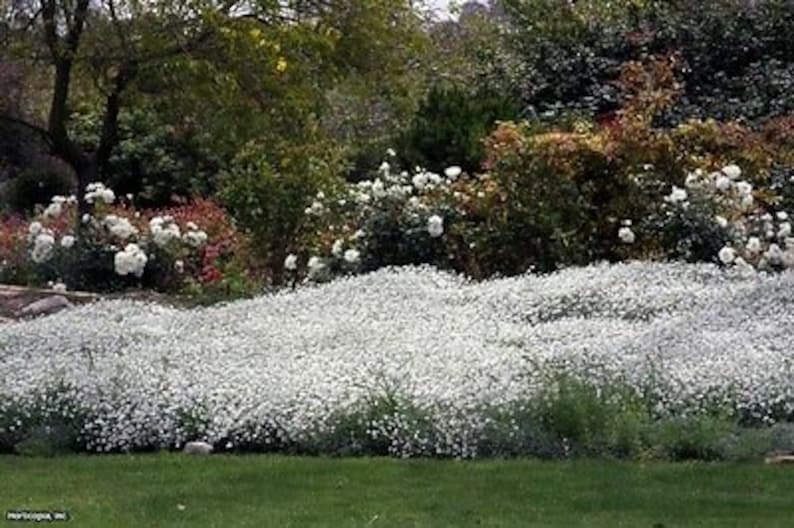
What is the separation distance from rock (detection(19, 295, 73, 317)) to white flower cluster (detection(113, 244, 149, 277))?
839 millimetres

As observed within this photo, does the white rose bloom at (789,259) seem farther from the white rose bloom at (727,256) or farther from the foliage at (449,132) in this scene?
the foliage at (449,132)

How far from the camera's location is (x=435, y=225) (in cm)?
1391

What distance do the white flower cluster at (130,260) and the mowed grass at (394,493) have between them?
6020 mm

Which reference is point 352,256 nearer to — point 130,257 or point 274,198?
point 274,198

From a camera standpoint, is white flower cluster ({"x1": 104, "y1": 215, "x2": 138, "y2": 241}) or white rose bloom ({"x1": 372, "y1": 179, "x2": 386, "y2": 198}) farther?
white flower cluster ({"x1": 104, "y1": 215, "x2": 138, "y2": 241})

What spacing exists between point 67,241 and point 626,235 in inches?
198

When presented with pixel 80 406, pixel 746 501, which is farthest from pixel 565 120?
pixel 746 501

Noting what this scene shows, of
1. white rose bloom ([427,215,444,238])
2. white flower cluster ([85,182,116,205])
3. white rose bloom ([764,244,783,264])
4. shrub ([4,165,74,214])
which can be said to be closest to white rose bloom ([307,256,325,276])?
white rose bloom ([427,215,444,238])

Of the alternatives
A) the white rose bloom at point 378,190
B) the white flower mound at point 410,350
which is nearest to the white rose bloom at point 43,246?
the white flower mound at point 410,350

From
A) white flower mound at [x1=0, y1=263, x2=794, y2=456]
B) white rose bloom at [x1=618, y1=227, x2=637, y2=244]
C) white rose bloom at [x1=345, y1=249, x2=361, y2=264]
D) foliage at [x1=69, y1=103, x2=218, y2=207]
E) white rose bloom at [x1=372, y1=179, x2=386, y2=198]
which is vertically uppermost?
foliage at [x1=69, y1=103, x2=218, y2=207]

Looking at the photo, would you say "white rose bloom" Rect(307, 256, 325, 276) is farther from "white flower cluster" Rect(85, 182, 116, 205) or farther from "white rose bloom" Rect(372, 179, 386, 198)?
"white flower cluster" Rect(85, 182, 116, 205)

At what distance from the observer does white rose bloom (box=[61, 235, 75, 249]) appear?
583 inches

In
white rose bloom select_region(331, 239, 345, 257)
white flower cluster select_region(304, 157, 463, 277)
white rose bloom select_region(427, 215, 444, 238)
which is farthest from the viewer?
white rose bloom select_region(331, 239, 345, 257)

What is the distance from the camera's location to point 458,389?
8773mm
